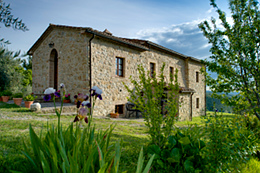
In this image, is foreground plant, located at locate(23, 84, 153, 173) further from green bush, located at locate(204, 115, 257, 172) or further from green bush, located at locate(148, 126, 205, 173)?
green bush, located at locate(204, 115, 257, 172)

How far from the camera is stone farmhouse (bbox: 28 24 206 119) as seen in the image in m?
8.80

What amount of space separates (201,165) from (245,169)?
3.24ft

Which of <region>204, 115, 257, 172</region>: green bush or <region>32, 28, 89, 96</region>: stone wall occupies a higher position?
<region>32, 28, 89, 96</region>: stone wall

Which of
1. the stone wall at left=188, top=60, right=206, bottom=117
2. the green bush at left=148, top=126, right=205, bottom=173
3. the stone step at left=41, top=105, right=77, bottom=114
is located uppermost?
the stone wall at left=188, top=60, right=206, bottom=117

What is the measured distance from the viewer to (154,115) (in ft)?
9.61

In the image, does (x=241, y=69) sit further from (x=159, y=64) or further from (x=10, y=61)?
(x=10, y=61)

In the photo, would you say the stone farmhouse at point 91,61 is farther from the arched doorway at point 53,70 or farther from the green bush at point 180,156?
the green bush at point 180,156

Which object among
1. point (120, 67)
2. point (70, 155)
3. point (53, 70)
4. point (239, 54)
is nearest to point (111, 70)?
point (120, 67)

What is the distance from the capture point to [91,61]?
8.71 metres

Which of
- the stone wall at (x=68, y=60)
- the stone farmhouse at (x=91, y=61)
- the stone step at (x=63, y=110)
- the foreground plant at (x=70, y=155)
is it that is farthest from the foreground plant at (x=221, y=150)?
the stone wall at (x=68, y=60)

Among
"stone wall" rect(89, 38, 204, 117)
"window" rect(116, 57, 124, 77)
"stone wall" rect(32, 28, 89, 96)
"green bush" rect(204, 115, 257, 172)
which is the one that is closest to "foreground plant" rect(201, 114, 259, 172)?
"green bush" rect(204, 115, 257, 172)

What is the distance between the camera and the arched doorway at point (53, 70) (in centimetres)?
1073

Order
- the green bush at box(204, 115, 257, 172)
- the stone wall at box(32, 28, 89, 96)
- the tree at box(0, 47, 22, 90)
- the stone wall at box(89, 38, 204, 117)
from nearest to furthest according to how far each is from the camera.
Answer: the green bush at box(204, 115, 257, 172) → the stone wall at box(32, 28, 89, 96) → the stone wall at box(89, 38, 204, 117) → the tree at box(0, 47, 22, 90)

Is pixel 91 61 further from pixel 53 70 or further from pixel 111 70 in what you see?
pixel 53 70
